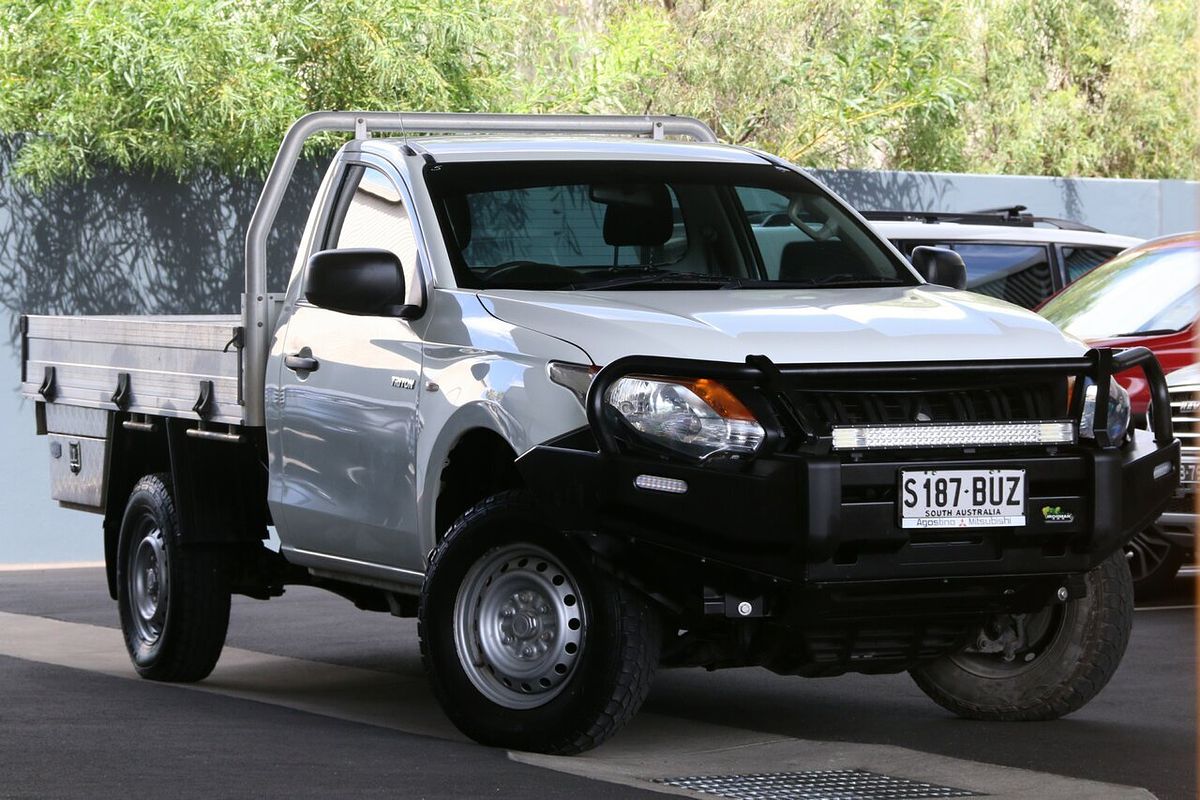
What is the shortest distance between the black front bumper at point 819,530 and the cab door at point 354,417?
0.94 meters

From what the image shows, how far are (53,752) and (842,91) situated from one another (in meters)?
15.5

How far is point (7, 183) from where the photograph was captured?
49.2ft

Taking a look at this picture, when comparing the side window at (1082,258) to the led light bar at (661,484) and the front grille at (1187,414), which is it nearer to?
the front grille at (1187,414)

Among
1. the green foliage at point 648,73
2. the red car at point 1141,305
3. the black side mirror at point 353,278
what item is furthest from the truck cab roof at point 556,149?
the green foliage at point 648,73

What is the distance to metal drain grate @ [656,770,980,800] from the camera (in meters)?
6.56

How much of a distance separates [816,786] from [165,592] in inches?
139

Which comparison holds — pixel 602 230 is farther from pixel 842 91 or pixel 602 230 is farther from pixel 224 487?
pixel 842 91

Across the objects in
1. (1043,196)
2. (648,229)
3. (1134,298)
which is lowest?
(1134,298)

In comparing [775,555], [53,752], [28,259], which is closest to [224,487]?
[53,752]

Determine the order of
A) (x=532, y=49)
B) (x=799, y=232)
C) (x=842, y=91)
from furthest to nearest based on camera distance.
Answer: (x=532, y=49)
(x=842, y=91)
(x=799, y=232)

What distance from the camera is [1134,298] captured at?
465 inches

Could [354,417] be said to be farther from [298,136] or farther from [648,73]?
[648,73]

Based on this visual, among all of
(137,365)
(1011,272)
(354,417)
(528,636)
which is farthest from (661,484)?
(1011,272)

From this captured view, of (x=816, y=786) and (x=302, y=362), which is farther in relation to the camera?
(x=302, y=362)
